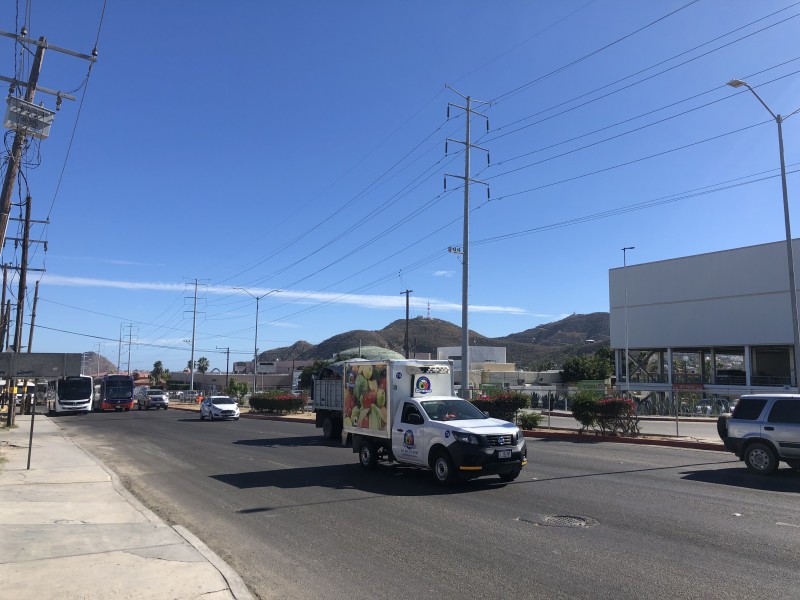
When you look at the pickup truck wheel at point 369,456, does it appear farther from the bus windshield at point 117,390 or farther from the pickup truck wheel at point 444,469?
the bus windshield at point 117,390

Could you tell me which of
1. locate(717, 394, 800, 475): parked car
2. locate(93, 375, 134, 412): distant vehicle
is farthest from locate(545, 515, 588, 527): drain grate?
locate(93, 375, 134, 412): distant vehicle

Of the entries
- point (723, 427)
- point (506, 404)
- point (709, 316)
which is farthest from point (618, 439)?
point (709, 316)

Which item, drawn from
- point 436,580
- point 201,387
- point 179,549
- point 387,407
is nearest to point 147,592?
point 179,549

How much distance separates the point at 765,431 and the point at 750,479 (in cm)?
114

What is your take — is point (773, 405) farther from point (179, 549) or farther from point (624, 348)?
point (624, 348)

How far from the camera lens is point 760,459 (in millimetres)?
13086

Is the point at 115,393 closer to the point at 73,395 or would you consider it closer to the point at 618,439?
the point at 73,395

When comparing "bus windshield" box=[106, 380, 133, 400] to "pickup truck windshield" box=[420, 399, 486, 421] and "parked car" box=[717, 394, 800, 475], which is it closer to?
"pickup truck windshield" box=[420, 399, 486, 421]

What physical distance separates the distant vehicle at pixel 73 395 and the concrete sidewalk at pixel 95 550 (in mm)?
36095

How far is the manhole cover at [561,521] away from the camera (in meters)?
8.63

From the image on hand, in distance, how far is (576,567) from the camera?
666 cm

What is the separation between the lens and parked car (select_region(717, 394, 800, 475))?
12.6 m

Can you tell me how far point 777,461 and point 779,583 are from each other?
7977 mm

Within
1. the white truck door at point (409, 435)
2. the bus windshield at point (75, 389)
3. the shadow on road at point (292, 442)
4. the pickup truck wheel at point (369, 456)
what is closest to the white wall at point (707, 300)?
the shadow on road at point (292, 442)
